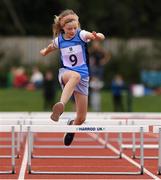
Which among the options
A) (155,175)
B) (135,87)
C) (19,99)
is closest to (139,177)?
(155,175)

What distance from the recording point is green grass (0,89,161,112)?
27828mm

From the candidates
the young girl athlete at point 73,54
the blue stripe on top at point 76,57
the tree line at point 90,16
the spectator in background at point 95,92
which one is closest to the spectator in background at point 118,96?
the spectator in background at point 95,92

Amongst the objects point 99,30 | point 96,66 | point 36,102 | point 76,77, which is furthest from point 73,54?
point 99,30

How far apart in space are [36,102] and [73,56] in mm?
17982

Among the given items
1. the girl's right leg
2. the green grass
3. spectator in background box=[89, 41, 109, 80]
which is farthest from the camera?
the green grass

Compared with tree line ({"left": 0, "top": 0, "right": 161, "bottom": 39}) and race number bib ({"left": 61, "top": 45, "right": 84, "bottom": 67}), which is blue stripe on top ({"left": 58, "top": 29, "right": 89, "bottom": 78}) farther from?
tree line ({"left": 0, "top": 0, "right": 161, "bottom": 39})

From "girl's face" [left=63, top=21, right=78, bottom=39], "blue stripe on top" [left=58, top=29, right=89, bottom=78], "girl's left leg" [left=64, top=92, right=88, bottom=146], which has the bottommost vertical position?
"girl's left leg" [left=64, top=92, right=88, bottom=146]

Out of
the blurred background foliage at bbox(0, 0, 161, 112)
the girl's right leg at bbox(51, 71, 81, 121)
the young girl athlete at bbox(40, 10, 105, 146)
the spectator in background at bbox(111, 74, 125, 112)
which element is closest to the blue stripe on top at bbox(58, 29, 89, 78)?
the young girl athlete at bbox(40, 10, 105, 146)

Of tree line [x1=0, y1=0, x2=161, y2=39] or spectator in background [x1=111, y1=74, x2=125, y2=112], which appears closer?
spectator in background [x1=111, y1=74, x2=125, y2=112]

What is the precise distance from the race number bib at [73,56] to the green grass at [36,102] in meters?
15.2

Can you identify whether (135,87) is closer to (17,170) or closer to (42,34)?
(42,34)

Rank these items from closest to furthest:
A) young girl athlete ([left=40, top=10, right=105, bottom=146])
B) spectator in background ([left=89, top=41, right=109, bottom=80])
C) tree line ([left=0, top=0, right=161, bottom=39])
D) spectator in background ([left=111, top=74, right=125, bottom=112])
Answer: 1. young girl athlete ([left=40, top=10, right=105, bottom=146])
2. spectator in background ([left=89, top=41, right=109, bottom=80])
3. spectator in background ([left=111, top=74, right=125, bottom=112])
4. tree line ([left=0, top=0, right=161, bottom=39])

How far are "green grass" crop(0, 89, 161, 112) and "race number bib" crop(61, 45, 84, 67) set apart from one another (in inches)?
599

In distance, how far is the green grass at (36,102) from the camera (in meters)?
27.8
